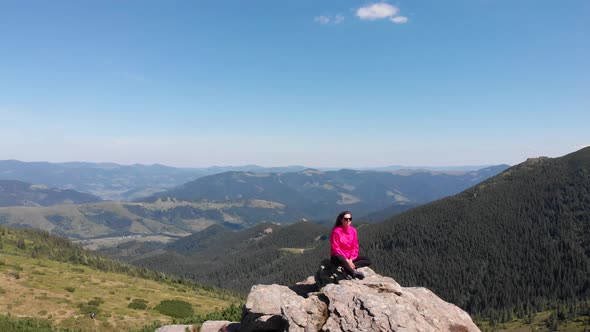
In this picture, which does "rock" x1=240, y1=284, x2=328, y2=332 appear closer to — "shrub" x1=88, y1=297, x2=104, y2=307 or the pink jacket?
the pink jacket

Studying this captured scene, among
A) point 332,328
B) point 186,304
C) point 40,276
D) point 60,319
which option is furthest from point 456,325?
point 40,276

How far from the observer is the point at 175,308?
9156 centimetres

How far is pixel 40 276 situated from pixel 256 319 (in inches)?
3704

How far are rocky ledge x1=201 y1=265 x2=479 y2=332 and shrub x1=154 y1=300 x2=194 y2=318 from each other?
6774cm

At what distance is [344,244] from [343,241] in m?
0.27

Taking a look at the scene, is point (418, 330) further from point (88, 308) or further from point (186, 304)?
point (186, 304)

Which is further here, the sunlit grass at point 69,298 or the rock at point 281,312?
the sunlit grass at point 69,298

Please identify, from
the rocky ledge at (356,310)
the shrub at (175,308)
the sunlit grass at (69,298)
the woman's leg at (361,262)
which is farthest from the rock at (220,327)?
the shrub at (175,308)

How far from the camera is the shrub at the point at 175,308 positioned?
3401 inches

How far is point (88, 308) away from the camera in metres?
72.9

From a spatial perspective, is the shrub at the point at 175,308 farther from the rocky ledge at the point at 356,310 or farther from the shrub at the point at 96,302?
the rocky ledge at the point at 356,310

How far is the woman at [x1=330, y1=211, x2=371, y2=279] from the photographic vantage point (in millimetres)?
25891

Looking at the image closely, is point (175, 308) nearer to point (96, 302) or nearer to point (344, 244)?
point (96, 302)

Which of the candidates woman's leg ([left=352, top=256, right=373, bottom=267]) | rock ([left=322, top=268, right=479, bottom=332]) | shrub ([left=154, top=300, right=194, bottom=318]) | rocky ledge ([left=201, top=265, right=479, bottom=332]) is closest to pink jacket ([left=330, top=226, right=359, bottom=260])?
woman's leg ([left=352, top=256, right=373, bottom=267])
